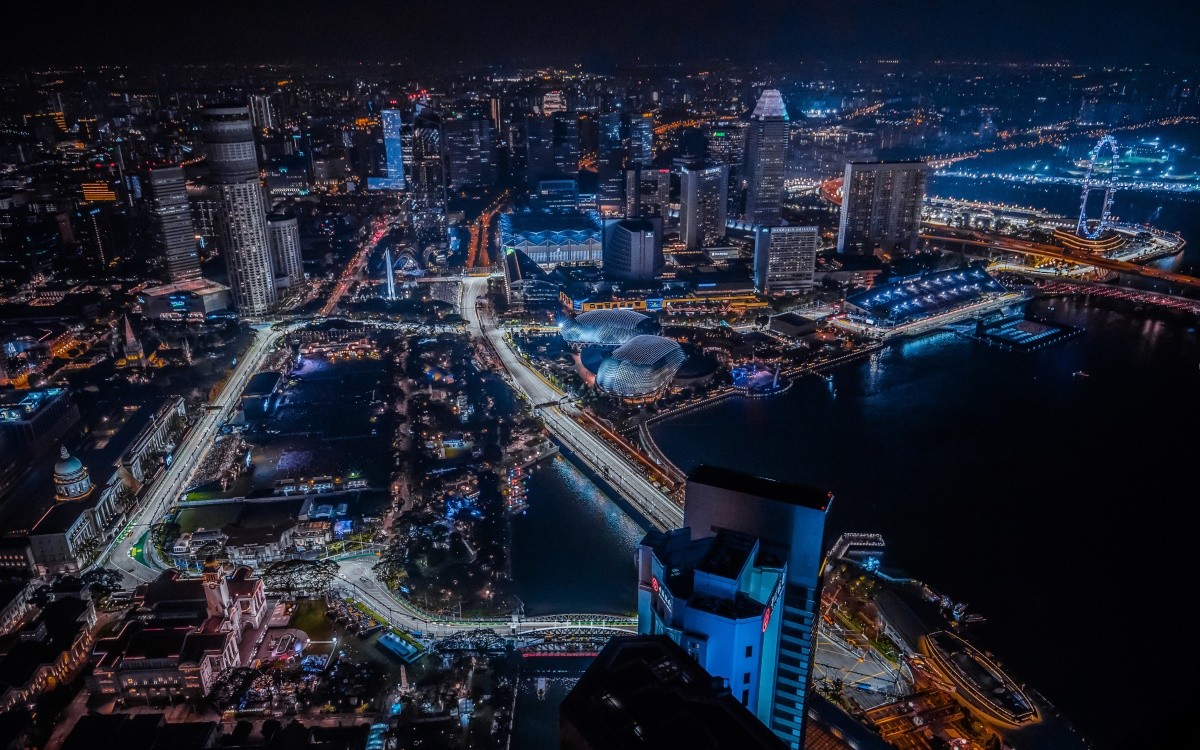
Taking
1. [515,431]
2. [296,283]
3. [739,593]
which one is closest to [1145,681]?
[739,593]

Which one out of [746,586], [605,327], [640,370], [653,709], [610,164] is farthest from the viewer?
[610,164]

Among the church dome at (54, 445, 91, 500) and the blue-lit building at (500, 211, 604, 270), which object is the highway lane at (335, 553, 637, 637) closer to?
the church dome at (54, 445, 91, 500)

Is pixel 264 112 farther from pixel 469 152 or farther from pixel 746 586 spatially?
pixel 746 586

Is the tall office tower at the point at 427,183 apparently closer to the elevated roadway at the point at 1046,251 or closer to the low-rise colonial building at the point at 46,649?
the elevated roadway at the point at 1046,251

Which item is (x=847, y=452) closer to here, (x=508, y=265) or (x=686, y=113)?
(x=508, y=265)

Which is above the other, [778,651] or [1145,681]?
[778,651]

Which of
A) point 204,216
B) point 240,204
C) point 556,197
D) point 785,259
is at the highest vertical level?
point 240,204

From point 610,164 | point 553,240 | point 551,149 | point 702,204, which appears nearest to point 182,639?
point 553,240
